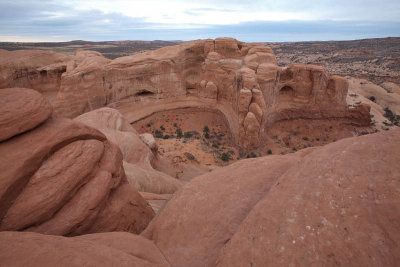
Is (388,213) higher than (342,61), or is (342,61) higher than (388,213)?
(342,61)

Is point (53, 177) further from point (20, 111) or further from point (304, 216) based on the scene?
point (304, 216)

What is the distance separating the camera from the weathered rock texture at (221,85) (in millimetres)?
19719

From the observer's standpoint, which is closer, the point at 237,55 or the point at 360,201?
the point at 360,201

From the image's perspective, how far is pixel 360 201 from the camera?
138 inches

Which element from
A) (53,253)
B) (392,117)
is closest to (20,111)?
(53,253)

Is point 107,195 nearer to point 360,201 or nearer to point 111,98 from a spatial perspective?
point 360,201

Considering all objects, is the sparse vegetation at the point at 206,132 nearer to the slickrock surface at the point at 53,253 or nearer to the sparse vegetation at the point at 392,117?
the slickrock surface at the point at 53,253

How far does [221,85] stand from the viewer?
23.8 metres

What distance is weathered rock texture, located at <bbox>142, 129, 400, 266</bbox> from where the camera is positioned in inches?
125

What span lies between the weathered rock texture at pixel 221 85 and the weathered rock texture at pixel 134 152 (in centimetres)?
833

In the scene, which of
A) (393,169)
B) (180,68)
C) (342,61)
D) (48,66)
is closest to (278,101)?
(180,68)

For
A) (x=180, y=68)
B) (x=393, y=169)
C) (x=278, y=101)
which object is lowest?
(x=278, y=101)

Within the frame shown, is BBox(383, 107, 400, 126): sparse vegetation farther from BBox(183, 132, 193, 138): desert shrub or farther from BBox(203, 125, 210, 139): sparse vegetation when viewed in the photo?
BBox(183, 132, 193, 138): desert shrub

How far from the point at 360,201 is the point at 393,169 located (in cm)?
87
